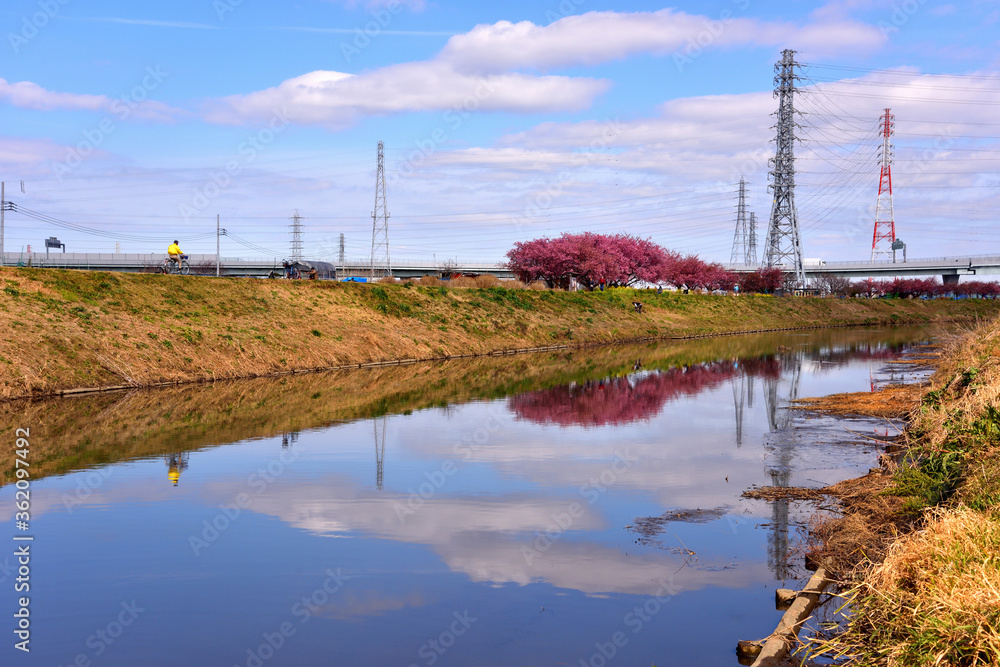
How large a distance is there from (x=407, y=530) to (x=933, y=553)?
8254mm

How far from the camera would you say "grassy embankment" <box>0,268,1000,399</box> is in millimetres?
32625

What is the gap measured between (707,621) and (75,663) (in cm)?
736

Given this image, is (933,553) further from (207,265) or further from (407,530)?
(207,265)

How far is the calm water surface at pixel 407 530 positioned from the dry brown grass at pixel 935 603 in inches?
63.7

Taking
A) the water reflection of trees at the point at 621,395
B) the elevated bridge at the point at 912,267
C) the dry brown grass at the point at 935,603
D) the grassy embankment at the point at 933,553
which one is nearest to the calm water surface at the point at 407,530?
the water reflection of trees at the point at 621,395

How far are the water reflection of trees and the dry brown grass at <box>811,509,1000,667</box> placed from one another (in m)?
17.6

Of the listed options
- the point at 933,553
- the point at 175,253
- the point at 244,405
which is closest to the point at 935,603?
the point at 933,553

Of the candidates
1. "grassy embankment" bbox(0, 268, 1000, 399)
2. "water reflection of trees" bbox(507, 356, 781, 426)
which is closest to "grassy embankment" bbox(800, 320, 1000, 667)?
"water reflection of trees" bbox(507, 356, 781, 426)

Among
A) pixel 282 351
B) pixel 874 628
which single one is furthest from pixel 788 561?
pixel 282 351

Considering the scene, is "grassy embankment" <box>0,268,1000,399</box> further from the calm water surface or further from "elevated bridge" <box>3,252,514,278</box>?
"elevated bridge" <box>3,252,514,278</box>

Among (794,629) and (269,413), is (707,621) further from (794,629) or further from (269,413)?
(269,413)

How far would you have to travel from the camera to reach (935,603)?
25.4ft

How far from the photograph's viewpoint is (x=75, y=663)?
9.36 meters

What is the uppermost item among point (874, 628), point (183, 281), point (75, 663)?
point (183, 281)
